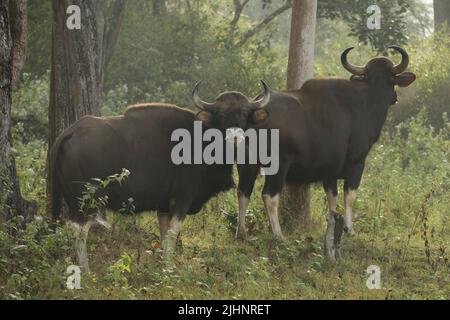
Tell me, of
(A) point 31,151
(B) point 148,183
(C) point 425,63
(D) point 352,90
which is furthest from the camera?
(C) point 425,63

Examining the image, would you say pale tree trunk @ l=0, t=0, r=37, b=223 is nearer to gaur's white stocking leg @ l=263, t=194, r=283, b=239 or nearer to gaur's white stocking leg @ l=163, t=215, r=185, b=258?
gaur's white stocking leg @ l=163, t=215, r=185, b=258

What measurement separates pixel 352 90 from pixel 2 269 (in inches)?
224

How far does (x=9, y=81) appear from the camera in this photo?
10.0 m

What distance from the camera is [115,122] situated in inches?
399

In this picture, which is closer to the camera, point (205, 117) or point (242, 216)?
point (205, 117)

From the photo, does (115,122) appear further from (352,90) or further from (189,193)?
(352,90)

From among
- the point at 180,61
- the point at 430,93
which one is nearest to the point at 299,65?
the point at 430,93

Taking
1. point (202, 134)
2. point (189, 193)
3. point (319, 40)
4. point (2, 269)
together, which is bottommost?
point (2, 269)

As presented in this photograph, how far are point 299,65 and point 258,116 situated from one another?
1764 millimetres

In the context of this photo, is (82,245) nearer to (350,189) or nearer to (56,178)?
(56,178)

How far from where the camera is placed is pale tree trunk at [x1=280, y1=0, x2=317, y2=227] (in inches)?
488

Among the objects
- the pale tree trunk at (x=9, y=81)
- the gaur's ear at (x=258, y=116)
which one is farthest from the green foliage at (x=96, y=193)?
the gaur's ear at (x=258, y=116)

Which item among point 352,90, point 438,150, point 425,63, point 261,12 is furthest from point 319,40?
point 352,90

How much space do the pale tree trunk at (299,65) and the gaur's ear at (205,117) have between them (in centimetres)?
206
